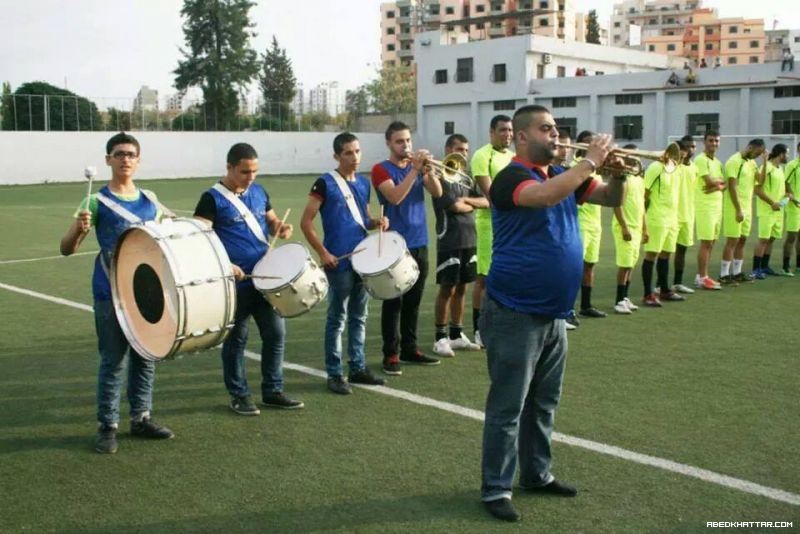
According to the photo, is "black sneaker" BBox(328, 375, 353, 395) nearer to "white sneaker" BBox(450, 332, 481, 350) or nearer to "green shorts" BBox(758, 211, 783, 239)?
"white sneaker" BBox(450, 332, 481, 350)

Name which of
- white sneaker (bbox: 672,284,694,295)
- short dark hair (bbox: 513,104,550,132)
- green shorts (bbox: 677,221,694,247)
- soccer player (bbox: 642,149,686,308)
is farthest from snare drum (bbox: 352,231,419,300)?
green shorts (bbox: 677,221,694,247)

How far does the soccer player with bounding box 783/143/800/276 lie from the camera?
13.2 metres

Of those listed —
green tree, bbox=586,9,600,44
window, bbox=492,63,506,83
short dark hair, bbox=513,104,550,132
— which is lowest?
short dark hair, bbox=513,104,550,132

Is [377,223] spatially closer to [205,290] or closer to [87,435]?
[205,290]

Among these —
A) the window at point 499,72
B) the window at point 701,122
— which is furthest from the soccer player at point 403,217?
the window at point 499,72

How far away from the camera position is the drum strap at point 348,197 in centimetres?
697

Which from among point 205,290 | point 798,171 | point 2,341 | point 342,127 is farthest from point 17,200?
point 342,127

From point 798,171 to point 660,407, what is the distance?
8734mm

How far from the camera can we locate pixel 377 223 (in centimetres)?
717

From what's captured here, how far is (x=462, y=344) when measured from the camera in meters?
8.34

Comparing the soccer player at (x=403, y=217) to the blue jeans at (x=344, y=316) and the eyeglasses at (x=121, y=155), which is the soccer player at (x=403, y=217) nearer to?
the blue jeans at (x=344, y=316)

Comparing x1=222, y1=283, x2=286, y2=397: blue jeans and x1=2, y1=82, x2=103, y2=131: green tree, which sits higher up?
x1=2, y1=82, x2=103, y2=131: green tree

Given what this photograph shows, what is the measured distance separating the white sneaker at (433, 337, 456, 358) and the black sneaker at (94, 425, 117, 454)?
3331 millimetres

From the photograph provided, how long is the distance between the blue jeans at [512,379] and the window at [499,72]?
52.1 metres
